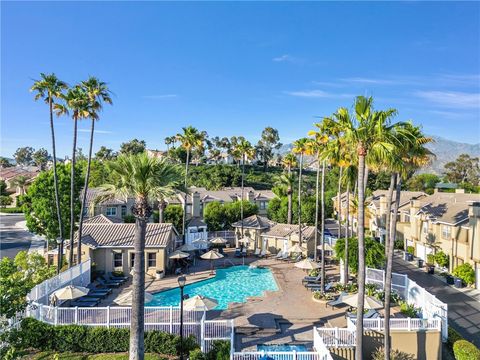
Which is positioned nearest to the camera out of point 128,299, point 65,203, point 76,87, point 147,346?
point 147,346

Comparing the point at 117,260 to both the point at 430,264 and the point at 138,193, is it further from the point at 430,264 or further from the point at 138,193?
the point at 430,264

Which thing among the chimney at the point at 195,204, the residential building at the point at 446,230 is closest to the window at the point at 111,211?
the chimney at the point at 195,204

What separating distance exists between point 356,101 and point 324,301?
14323 mm

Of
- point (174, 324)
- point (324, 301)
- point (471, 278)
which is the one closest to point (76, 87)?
point (174, 324)

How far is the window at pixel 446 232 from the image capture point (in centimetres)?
3209

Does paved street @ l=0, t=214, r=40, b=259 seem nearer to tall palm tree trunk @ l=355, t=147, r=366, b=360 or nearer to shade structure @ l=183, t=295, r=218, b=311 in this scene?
shade structure @ l=183, t=295, r=218, b=311

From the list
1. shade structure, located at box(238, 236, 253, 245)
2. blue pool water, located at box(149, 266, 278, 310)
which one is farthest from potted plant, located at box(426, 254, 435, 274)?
shade structure, located at box(238, 236, 253, 245)

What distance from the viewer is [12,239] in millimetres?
45594

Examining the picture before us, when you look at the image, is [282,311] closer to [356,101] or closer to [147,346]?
[147,346]

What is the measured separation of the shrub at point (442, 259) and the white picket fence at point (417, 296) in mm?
12316

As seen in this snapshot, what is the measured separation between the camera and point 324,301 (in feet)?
76.4

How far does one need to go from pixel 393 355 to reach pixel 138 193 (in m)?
13.6

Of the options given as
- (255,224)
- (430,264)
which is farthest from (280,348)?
(255,224)

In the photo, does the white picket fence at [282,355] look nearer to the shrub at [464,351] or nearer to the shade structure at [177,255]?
the shrub at [464,351]
